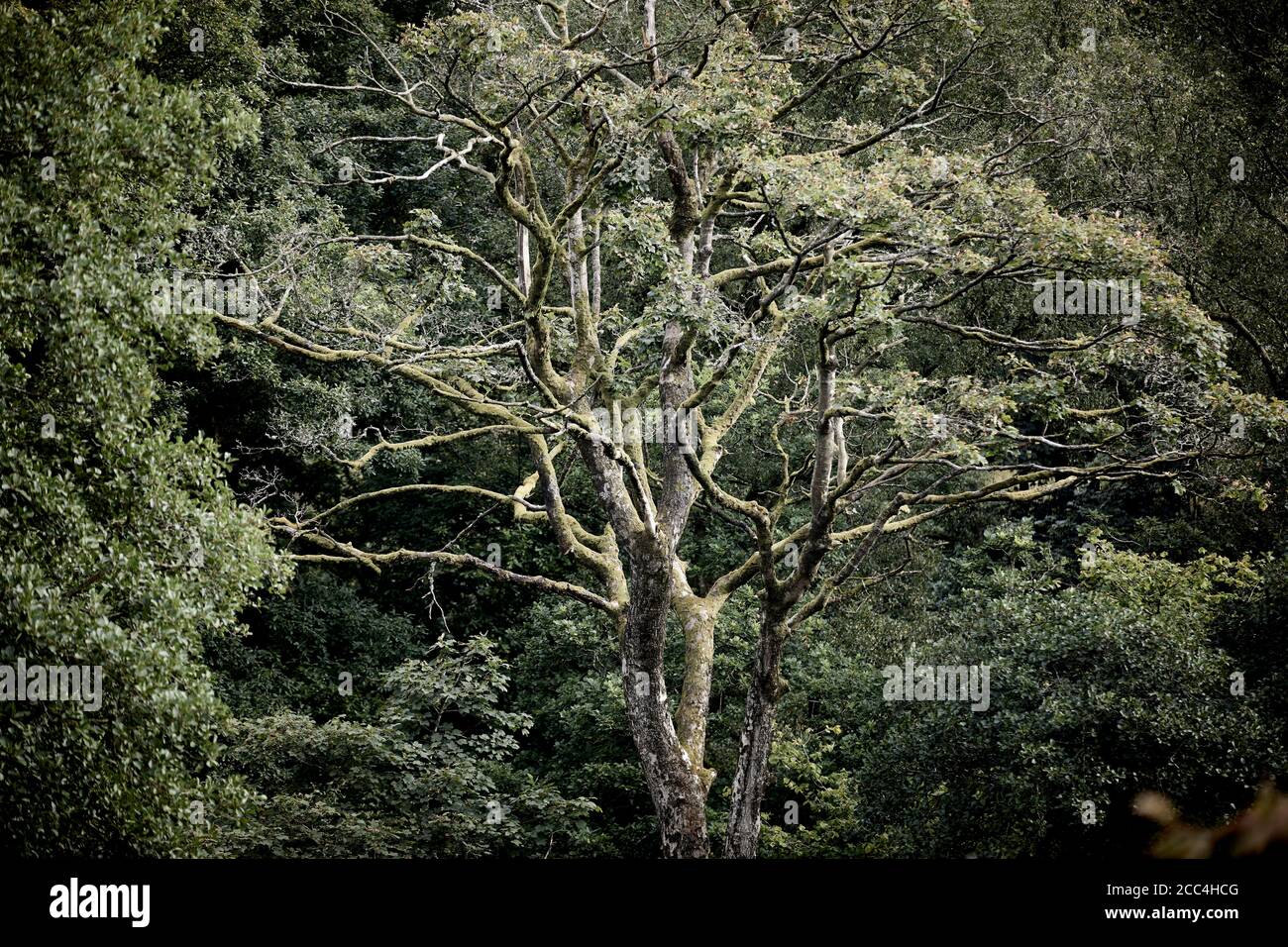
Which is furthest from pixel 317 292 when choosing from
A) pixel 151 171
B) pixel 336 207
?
pixel 336 207

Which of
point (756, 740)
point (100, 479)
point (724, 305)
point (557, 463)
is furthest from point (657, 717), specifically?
point (557, 463)

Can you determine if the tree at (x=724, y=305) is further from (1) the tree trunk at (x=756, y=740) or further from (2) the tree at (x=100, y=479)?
(2) the tree at (x=100, y=479)

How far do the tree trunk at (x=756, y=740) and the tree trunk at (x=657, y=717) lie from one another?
1.32 feet

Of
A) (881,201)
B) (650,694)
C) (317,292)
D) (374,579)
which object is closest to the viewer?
(881,201)

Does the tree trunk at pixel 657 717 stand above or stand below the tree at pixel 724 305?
below

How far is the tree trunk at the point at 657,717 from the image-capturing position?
10820mm

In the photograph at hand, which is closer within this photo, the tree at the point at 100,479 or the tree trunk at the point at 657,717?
the tree at the point at 100,479

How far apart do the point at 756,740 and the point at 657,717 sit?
1028mm

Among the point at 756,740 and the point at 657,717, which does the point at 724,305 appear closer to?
the point at 657,717

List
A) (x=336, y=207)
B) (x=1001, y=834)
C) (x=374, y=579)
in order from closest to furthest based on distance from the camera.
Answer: (x=1001, y=834), (x=336, y=207), (x=374, y=579)

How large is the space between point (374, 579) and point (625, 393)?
8.62m

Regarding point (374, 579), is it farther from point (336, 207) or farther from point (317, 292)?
point (317, 292)

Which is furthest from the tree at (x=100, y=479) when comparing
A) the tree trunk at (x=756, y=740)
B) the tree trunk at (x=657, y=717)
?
the tree trunk at (x=756, y=740)

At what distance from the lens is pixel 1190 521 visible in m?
15.4
